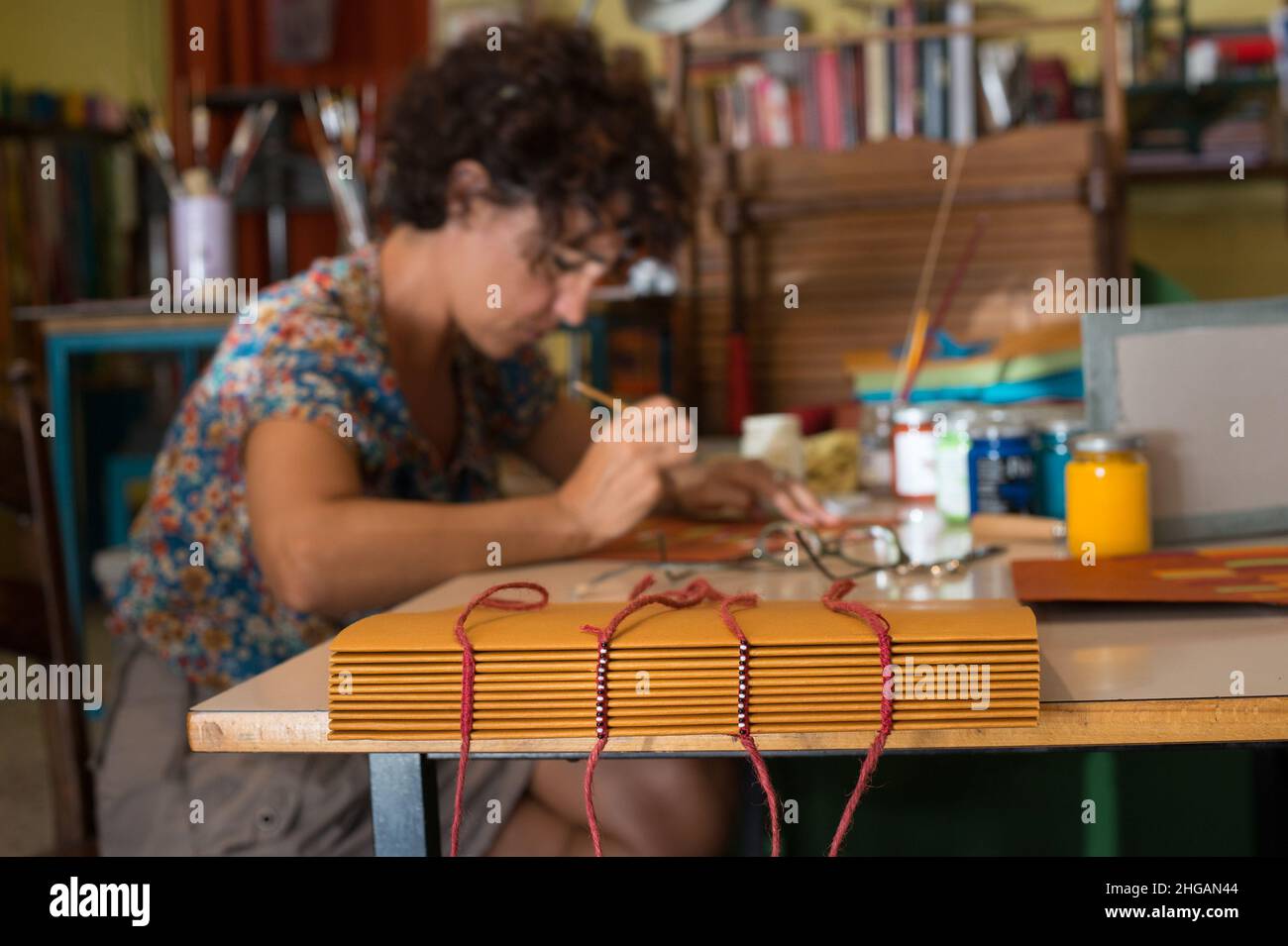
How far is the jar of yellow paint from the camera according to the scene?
3.58ft

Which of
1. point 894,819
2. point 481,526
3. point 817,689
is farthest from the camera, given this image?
point 894,819

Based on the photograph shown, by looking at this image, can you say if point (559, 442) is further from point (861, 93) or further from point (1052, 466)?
point (861, 93)

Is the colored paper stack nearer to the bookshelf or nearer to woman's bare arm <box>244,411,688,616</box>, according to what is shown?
woman's bare arm <box>244,411,688,616</box>

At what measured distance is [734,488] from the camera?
151 centimetres

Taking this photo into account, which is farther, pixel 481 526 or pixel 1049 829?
pixel 1049 829

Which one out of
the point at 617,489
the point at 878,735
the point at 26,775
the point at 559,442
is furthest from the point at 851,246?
the point at 878,735

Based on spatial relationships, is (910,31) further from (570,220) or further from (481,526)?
(481,526)

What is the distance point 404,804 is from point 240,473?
0.71 metres

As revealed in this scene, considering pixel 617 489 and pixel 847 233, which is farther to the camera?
pixel 847 233

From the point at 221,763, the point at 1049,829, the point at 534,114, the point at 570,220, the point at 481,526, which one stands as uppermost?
the point at 534,114

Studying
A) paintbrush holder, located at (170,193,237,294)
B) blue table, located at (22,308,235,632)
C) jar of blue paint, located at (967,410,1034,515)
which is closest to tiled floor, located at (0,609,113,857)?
blue table, located at (22,308,235,632)

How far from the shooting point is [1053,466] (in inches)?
51.7

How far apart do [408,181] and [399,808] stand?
3.12ft

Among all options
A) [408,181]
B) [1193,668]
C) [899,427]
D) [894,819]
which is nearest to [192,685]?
[408,181]
